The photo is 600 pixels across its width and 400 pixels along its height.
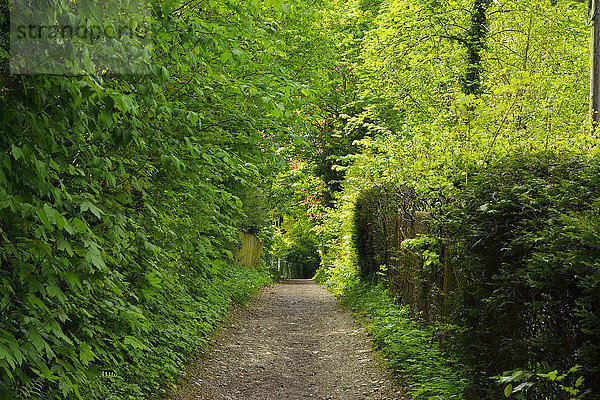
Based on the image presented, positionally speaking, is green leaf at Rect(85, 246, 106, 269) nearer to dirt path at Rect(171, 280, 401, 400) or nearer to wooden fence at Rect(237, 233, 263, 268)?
dirt path at Rect(171, 280, 401, 400)

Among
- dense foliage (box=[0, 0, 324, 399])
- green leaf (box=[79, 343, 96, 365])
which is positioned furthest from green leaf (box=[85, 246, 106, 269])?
green leaf (box=[79, 343, 96, 365])

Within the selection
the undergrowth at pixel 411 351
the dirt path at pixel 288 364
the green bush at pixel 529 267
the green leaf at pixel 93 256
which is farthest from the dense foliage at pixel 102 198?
the undergrowth at pixel 411 351

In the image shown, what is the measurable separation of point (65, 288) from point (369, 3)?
25140 millimetres

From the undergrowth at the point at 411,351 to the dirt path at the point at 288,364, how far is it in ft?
0.96

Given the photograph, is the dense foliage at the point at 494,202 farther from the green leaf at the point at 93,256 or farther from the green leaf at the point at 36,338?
the green leaf at the point at 36,338

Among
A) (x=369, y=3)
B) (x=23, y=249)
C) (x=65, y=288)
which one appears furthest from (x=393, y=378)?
(x=369, y=3)

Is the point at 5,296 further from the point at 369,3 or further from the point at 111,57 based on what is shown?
the point at 369,3

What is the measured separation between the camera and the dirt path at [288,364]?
7207mm

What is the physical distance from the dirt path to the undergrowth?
294 millimetres

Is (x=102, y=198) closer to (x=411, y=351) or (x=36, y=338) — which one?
(x=36, y=338)

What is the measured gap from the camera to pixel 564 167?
436cm

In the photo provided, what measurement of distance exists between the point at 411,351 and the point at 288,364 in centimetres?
251

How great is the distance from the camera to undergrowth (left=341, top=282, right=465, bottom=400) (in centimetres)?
578

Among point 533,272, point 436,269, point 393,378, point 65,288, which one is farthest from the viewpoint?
point 436,269
